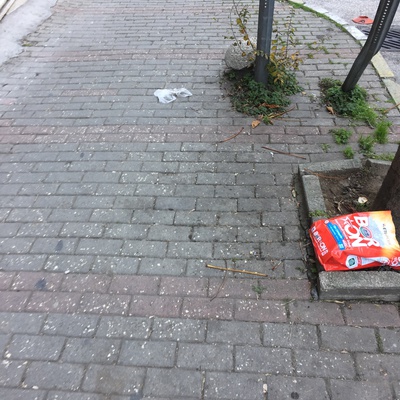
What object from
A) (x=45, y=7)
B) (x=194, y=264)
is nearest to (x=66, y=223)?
(x=194, y=264)

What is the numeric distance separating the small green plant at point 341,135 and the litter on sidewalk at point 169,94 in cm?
188

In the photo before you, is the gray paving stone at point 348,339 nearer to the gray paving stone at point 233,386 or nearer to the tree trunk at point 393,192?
the gray paving stone at point 233,386

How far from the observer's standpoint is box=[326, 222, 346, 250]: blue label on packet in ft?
8.16

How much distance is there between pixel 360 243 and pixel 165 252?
1447 mm

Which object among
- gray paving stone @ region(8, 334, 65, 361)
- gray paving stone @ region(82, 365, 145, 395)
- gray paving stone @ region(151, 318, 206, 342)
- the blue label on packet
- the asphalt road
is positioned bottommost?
gray paving stone @ region(8, 334, 65, 361)

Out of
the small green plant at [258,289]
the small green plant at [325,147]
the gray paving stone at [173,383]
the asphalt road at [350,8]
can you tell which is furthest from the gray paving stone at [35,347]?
the asphalt road at [350,8]

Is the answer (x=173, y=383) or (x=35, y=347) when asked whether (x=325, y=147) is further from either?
(x=35, y=347)

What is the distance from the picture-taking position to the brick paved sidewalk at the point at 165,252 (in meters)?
2.21

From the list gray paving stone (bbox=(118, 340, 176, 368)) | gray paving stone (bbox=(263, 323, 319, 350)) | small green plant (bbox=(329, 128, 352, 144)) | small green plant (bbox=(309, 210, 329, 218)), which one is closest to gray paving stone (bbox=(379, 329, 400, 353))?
gray paving stone (bbox=(263, 323, 319, 350))

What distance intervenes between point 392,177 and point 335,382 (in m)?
1.43

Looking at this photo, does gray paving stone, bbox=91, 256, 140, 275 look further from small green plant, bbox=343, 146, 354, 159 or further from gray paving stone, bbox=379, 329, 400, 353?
small green plant, bbox=343, 146, 354, 159

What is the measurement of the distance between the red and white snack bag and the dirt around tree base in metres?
0.39

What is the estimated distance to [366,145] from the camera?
3.65 meters

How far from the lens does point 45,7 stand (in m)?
7.33
